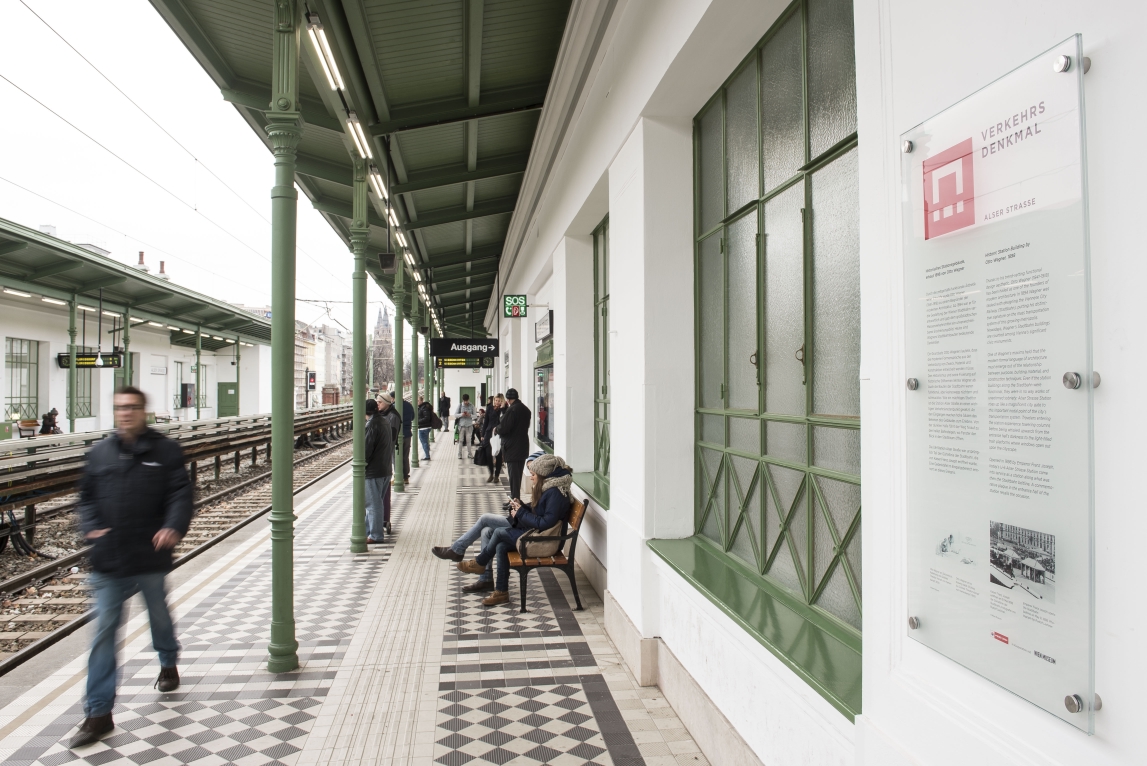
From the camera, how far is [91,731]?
3.59 m

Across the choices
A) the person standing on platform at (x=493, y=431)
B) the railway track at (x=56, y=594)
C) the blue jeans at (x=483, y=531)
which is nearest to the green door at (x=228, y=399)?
the railway track at (x=56, y=594)

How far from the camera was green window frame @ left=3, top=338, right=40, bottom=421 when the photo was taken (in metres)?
20.9

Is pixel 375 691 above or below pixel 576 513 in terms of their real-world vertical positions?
below

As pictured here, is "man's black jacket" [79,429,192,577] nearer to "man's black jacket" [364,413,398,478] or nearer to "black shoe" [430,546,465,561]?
"black shoe" [430,546,465,561]

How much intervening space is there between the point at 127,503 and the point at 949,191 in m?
4.03

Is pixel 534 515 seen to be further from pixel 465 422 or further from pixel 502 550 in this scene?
pixel 465 422

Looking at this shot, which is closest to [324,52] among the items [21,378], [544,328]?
[544,328]

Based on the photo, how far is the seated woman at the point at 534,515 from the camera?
5.93 meters

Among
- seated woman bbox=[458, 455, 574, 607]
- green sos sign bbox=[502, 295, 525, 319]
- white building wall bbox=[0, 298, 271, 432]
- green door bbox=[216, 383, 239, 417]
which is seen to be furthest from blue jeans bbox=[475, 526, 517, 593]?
green door bbox=[216, 383, 239, 417]

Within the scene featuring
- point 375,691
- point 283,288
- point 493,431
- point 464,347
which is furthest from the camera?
point 464,347

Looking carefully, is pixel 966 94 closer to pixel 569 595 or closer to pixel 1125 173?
pixel 1125 173

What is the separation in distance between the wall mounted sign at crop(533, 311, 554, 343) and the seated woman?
4290 millimetres

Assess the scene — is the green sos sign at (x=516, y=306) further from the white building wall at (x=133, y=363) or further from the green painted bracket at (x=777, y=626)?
the green painted bracket at (x=777, y=626)

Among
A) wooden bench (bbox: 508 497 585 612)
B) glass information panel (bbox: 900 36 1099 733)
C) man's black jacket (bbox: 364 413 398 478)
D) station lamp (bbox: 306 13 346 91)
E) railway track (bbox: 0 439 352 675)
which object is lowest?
railway track (bbox: 0 439 352 675)
